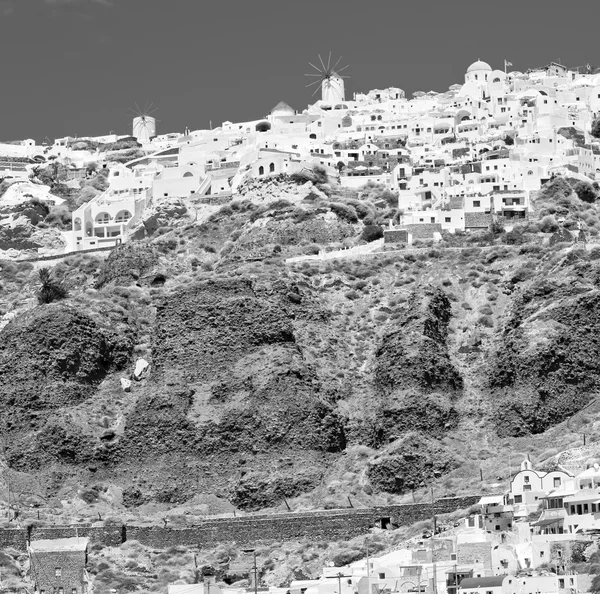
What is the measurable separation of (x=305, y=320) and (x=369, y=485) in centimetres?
1443

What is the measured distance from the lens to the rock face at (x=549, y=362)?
114 meters

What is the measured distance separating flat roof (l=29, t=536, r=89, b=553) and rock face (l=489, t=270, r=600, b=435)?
65.7 feet

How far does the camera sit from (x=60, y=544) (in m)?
108

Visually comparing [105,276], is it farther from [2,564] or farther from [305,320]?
[2,564]

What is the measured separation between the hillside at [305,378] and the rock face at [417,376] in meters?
0.09

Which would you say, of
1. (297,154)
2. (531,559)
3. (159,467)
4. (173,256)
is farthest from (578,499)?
(297,154)

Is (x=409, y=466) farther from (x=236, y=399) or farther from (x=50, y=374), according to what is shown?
(x=50, y=374)

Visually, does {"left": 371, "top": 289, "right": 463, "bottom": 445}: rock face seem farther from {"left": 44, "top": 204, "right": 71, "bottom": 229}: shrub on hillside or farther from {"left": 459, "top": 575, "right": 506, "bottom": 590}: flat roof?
{"left": 44, "top": 204, "right": 71, "bottom": 229}: shrub on hillside

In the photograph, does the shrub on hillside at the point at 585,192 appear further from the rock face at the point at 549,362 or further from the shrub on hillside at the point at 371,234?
the rock face at the point at 549,362

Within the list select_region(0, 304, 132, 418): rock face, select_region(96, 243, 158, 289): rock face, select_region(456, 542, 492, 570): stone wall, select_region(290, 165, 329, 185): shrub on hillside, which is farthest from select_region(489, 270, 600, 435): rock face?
select_region(290, 165, 329, 185): shrub on hillside

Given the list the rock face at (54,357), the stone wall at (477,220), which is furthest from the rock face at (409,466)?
the stone wall at (477,220)

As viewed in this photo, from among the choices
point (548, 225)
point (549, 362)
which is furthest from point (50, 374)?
point (548, 225)

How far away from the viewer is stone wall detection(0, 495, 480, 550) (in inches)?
4230

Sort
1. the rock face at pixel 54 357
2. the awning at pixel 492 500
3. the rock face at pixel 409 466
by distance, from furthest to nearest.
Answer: the rock face at pixel 54 357 → the rock face at pixel 409 466 → the awning at pixel 492 500
